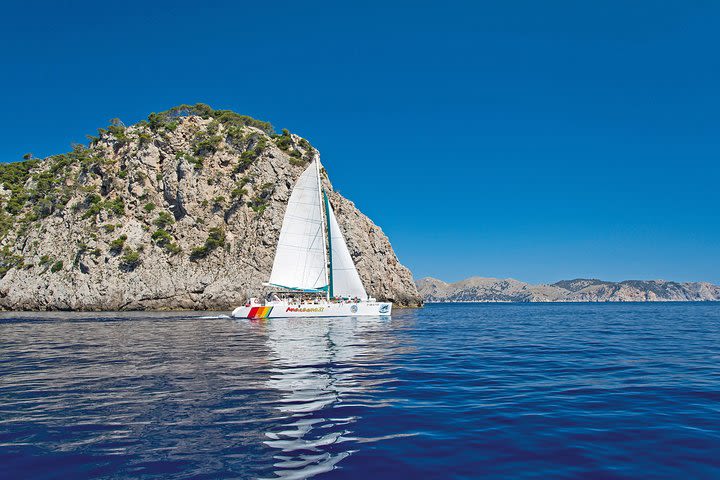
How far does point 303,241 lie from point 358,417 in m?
39.1

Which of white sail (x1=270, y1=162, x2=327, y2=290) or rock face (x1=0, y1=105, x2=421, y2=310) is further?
rock face (x1=0, y1=105, x2=421, y2=310)

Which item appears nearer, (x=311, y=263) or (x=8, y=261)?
(x=311, y=263)

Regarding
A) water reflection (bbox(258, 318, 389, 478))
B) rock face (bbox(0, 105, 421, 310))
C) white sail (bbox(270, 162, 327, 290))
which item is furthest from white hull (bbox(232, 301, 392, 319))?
rock face (bbox(0, 105, 421, 310))

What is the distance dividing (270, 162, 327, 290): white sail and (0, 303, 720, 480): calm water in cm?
2981

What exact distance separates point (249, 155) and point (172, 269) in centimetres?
2515

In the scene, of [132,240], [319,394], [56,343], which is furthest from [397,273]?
[319,394]

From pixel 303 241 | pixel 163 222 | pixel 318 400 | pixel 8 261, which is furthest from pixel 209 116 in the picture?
pixel 318 400

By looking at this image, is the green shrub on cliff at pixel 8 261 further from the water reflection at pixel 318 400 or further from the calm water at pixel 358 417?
the water reflection at pixel 318 400

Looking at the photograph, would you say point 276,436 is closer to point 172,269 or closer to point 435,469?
point 435,469

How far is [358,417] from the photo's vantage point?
347 inches

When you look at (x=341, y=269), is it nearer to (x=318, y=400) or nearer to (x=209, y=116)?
(x=318, y=400)

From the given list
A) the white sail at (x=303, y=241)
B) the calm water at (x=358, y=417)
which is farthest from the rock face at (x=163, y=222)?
the calm water at (x=358, y=417)

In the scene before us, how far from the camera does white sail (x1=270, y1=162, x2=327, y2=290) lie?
4688 cm

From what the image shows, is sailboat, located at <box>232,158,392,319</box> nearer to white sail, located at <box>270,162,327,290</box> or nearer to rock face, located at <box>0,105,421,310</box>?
white sail, located at <box>270,162,327,290</box>
